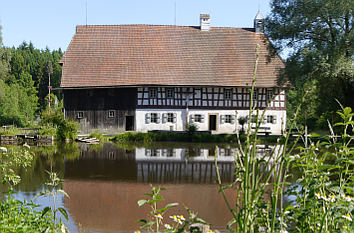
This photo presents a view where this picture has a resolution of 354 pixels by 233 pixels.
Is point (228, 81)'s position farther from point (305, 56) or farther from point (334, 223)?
point (334, 223)

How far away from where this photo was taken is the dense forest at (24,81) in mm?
A: 36856

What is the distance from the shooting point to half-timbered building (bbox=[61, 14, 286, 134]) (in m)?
28.9

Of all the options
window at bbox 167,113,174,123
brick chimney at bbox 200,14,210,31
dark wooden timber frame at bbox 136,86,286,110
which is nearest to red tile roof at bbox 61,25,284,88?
brick chimney at bbox 200,14,210,31

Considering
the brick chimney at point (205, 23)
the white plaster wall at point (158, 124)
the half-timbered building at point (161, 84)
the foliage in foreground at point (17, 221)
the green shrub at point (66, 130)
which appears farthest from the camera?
the brick chimney at point (205, 23)

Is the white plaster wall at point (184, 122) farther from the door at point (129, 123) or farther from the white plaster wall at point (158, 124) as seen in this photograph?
the door at point (129, 123)

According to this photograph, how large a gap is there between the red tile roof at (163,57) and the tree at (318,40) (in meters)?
5.89

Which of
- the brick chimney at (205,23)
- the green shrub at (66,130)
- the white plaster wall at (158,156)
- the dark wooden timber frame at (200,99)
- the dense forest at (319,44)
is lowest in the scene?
the white plaster wall at (158,156)

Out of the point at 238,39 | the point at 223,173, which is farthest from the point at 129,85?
the point at 223,173

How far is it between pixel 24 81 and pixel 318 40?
5276 centimetres

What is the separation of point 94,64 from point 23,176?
63.6 ft

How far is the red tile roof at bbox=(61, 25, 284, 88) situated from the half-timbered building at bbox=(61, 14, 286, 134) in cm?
7

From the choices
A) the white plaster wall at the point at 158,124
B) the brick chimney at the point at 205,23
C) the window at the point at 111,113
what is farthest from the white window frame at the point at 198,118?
the brick chimney at the point at 205,23

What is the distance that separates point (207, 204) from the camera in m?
8.41

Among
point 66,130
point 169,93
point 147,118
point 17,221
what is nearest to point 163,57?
point 169,93
